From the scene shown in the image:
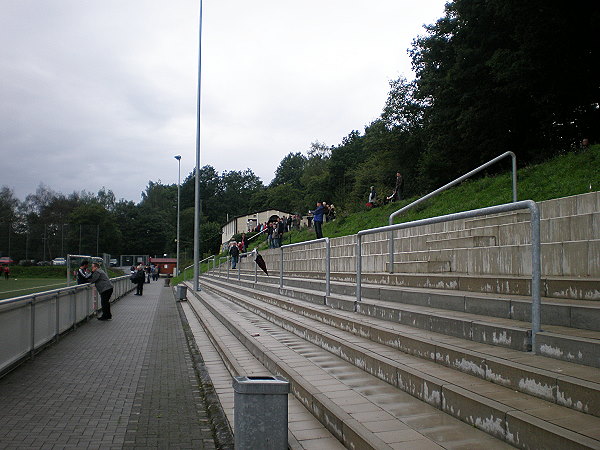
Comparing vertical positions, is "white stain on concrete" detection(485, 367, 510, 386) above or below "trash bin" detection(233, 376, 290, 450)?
above

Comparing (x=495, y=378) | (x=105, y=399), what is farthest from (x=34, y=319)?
(x=495, y=378)

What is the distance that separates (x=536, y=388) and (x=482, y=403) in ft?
1.26

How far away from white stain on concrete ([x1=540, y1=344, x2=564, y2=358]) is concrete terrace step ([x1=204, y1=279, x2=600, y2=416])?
0.06 m

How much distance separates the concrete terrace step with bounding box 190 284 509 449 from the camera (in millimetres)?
3607

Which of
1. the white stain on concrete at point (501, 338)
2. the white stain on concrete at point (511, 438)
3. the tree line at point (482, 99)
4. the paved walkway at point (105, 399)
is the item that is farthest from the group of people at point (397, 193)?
the white stain on concrete at point (511, 438)

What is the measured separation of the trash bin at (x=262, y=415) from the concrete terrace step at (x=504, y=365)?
5.00ft

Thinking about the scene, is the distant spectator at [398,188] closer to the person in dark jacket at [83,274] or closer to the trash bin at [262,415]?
the person in dark jacket at [83,274]

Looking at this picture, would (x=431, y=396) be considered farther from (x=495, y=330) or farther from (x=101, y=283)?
(x=101, y=283)

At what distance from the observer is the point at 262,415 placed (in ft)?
13.2

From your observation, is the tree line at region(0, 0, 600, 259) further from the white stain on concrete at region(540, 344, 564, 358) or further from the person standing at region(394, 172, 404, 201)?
the white stain on concrete at region(540, 344, 564, 358)

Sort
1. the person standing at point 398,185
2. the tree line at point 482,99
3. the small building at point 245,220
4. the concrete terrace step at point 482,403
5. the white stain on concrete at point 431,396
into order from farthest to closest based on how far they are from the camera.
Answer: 1. the small building at point 245,220
2. the tree line at point 482,99
3. the person standing at point 398,185
4. the white stain on concrete at point 431,396
5. the concrete terrace step at point 482,403

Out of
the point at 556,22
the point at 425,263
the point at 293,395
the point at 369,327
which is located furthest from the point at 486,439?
the point at 556,22

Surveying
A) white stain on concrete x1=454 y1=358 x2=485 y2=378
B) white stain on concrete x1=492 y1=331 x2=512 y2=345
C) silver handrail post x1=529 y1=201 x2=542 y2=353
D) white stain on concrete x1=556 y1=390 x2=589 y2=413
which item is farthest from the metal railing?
white stain on concrete x1=556 y1=390 x2=589 y2=413

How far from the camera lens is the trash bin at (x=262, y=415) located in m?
4.02
